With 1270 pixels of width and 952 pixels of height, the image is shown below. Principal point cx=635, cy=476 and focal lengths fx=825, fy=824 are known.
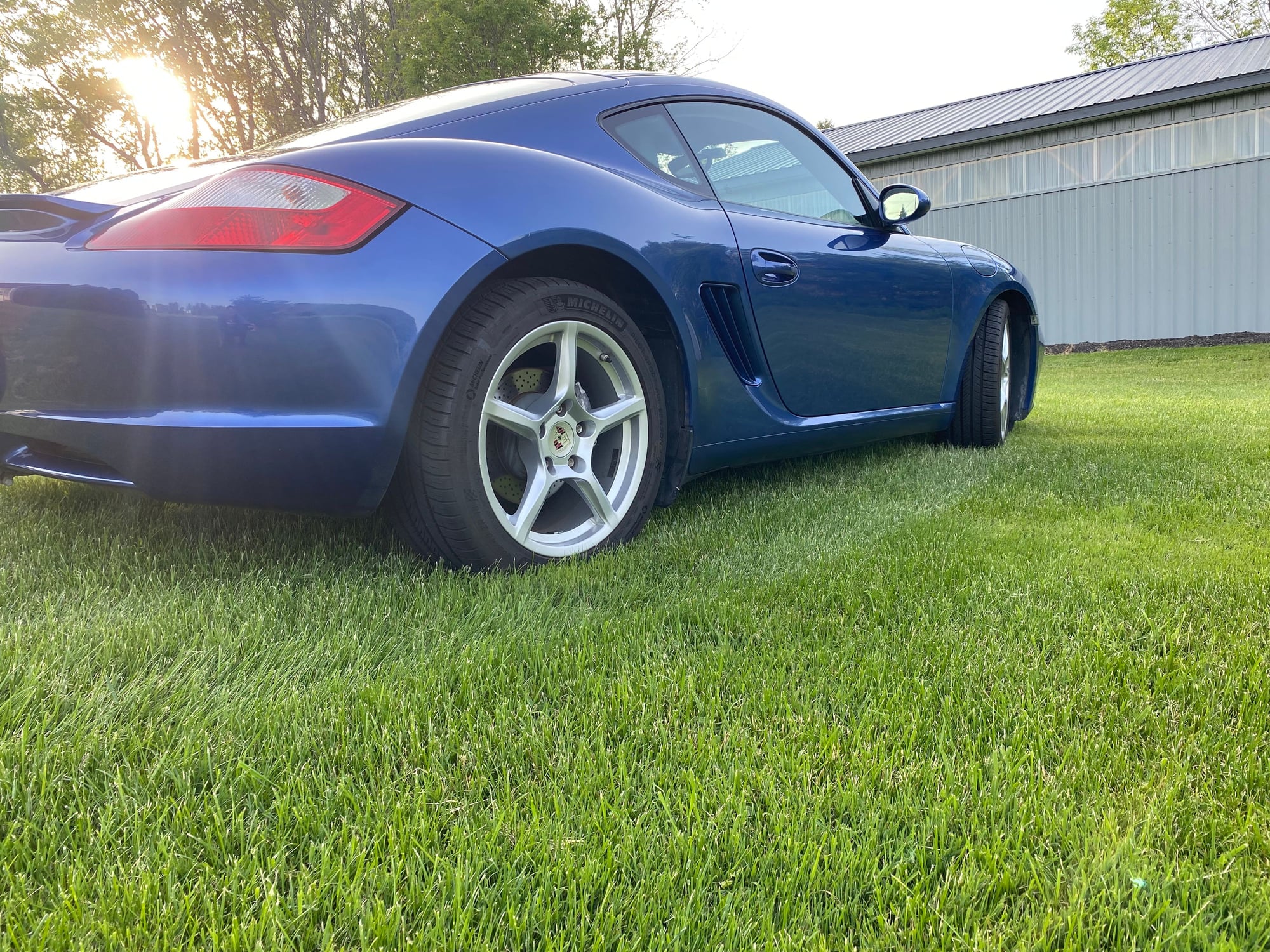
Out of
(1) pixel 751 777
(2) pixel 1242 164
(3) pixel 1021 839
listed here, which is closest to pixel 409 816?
(1) pixel 751 777

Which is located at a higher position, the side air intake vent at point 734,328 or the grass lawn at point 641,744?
the side air intake vent at point 734,328

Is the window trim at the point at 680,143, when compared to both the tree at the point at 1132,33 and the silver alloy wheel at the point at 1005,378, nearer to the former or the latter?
the silver alloy wheel at the point at 1005,378

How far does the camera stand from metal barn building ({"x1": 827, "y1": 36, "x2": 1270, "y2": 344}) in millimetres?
13703

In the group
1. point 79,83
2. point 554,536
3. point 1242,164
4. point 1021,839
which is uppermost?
point 79,83

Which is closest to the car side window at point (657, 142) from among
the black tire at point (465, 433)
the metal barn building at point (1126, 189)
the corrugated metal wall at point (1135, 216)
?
the black tire at point (465, 433)

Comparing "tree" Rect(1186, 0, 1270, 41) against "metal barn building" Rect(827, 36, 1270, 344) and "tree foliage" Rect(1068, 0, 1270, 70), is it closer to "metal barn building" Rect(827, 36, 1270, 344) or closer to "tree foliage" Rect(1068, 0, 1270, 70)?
"tree foliage" Rect(1068, 0, 1270, 70)

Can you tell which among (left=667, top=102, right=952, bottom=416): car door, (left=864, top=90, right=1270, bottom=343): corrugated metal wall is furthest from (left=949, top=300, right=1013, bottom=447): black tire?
(left=864, top=90, right=1270, bottom=343): corrugated metal wall

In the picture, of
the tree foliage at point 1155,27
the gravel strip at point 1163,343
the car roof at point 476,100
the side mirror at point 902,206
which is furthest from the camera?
the tree foliage at point 1155,27

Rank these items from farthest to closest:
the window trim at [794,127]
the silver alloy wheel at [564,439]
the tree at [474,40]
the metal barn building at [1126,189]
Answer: the tree at [474,40]
the metal barn building at [1126,189]
the window trim at [794,127]
the silver alloy wheel at [564,439]

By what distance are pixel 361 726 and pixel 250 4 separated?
2400cm

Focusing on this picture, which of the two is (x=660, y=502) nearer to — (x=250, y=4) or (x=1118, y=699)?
(x=1118, y=699)

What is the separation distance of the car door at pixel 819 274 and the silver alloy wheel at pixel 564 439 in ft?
2.01

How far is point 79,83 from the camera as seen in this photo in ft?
73.2

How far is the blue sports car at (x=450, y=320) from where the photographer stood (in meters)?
1.69
